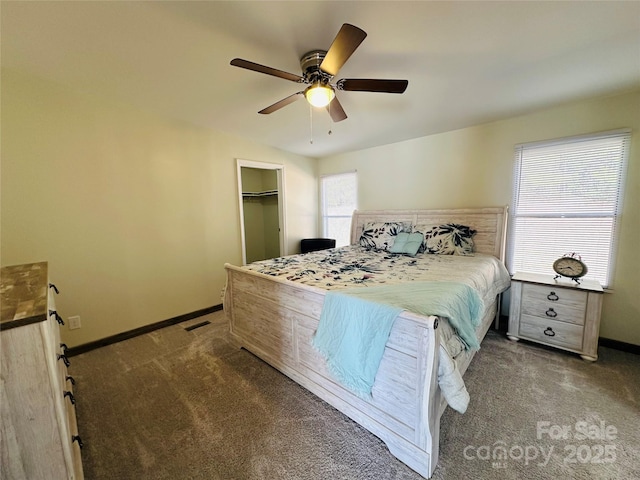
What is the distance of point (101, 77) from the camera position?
88.1 inches

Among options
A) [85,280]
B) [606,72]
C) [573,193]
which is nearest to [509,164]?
[573,193]

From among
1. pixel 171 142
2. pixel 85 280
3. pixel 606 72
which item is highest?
pixel 606 72

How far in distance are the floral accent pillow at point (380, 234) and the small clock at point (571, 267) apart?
5.12 ft

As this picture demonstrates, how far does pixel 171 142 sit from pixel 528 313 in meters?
4.30

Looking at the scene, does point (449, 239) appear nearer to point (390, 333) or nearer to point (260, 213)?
point (390, 333)

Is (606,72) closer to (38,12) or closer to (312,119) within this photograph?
(312,119)

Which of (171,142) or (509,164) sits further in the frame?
(171,142)

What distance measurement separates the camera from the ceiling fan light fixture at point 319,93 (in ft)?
5.90

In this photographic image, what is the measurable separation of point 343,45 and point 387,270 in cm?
171

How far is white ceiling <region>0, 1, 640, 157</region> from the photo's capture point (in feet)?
4.95

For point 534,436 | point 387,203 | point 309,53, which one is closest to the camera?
point 534,436

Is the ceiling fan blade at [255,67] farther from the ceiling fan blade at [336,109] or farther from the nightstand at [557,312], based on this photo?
the nightstand at [557,312]

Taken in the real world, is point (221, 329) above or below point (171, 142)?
below

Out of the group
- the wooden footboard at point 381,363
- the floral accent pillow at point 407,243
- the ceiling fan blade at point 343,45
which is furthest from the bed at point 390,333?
the ceiling fan blade at point 343,45
